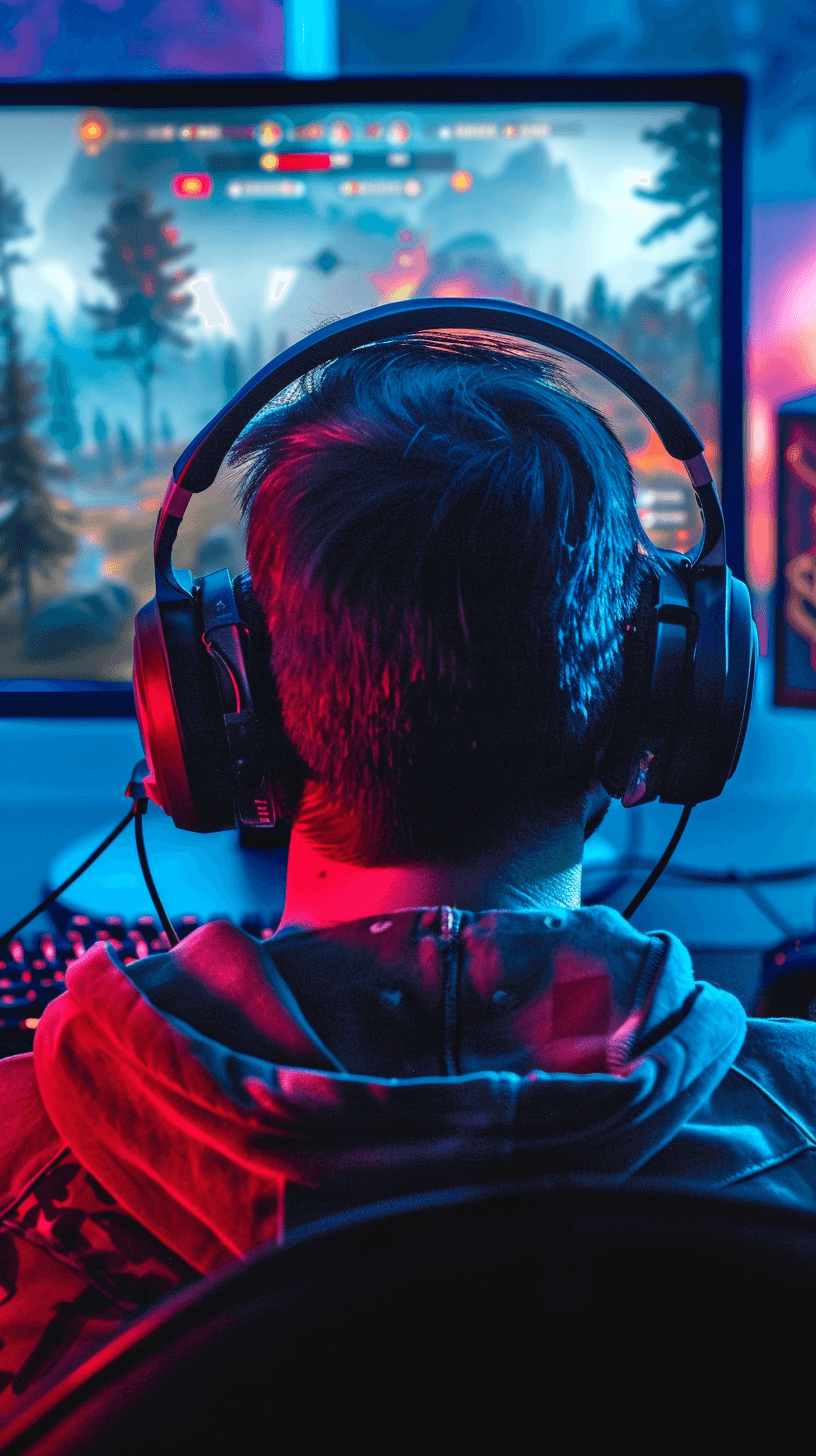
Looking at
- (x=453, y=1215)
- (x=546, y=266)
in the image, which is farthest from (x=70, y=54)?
(x=453, y=1215)

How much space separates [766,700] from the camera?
4.61 feet

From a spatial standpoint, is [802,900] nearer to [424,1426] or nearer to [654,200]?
[654,200]

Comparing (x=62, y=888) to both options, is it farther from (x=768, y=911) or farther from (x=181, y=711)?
(x=768, y=911)

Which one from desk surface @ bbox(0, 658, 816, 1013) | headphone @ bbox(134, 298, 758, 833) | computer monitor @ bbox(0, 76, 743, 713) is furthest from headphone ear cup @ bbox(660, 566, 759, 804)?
computer monitor @ bbox(0, 76, 743, 713)

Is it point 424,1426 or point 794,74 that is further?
point 794,74

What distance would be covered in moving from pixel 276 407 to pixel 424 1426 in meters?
0.48

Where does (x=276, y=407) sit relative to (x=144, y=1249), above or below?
above

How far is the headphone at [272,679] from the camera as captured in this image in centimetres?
57

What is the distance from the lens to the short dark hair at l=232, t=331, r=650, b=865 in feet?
1.53

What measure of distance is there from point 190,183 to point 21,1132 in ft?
3.13

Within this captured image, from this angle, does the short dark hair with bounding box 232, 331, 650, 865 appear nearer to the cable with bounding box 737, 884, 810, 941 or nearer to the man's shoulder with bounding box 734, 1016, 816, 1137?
the man's shoulder with bounding box 734, 1016, 816, 1137

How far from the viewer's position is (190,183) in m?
1.06

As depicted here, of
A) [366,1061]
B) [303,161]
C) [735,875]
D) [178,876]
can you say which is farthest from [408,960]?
[303,161]

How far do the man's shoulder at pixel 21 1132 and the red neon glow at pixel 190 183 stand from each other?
911 mm
